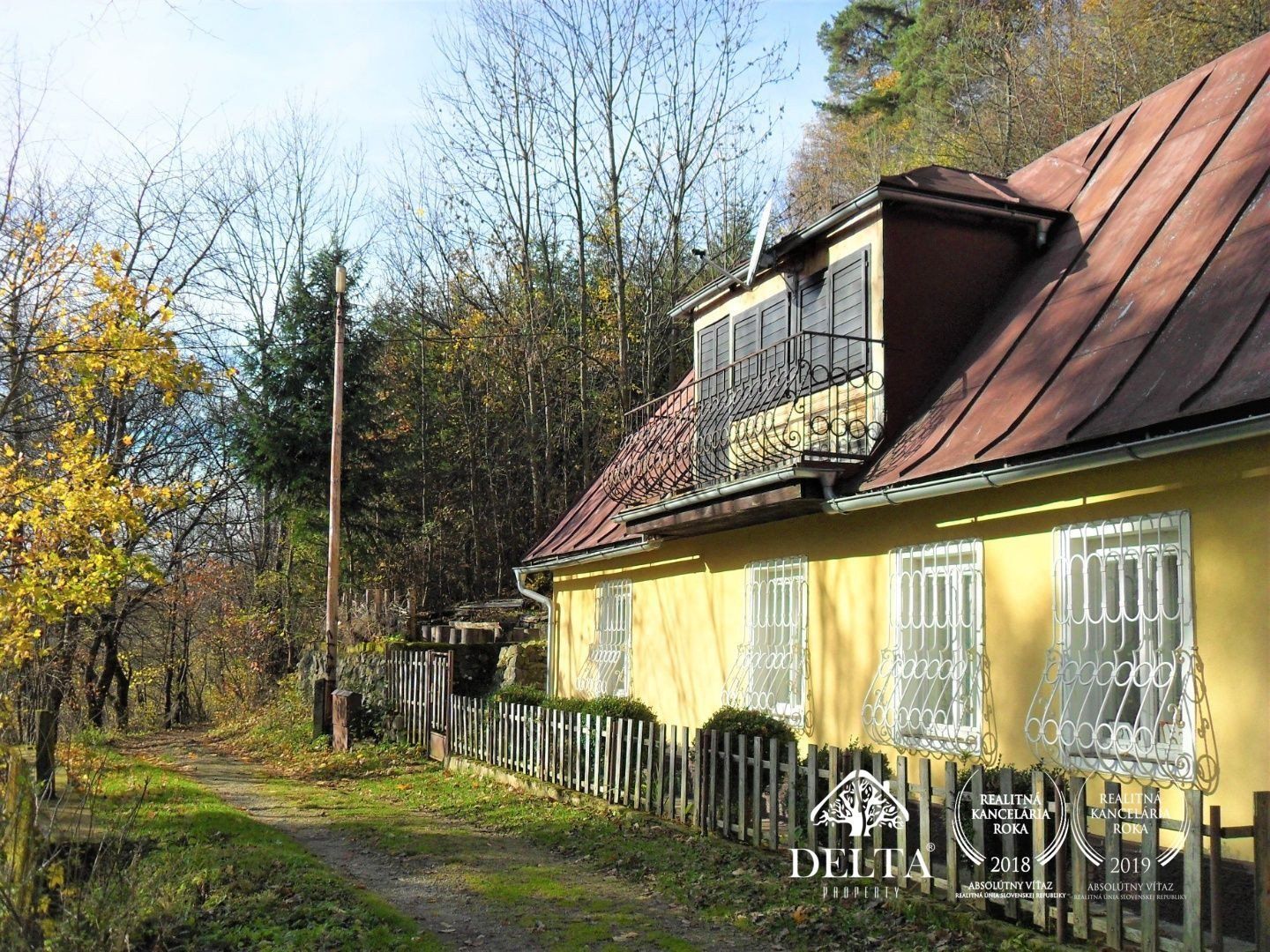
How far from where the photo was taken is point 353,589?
81.0 feet

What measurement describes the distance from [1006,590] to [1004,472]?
3.38ft

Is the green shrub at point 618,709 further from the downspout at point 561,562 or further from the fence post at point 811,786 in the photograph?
the fence post at point 811,786

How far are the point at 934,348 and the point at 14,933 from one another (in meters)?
8.47

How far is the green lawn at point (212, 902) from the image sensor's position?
5.34 meters

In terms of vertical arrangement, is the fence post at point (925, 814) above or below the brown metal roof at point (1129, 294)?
below

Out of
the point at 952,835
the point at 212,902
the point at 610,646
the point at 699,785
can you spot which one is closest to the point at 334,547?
the point at 610,646

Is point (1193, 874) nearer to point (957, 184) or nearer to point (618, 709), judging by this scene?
point (618, 709)

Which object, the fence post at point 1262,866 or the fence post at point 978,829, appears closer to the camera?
the fence post at point 1262,866

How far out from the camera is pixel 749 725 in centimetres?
899

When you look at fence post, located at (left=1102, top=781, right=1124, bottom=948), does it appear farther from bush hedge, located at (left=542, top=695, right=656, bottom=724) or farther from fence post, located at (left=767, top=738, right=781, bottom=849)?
bush hedge, located at (left=542, top=695, right=656, bottom=724)

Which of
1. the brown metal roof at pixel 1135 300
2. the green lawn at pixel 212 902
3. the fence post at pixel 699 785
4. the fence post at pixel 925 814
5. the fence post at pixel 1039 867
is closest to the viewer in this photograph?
the green lawn at pixel 212 902

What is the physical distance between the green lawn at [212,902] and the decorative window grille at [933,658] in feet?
14.4

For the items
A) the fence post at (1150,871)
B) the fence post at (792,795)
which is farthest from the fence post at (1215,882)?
the fence post at (792,795)

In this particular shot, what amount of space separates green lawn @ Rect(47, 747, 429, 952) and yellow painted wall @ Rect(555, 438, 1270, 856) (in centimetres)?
467
